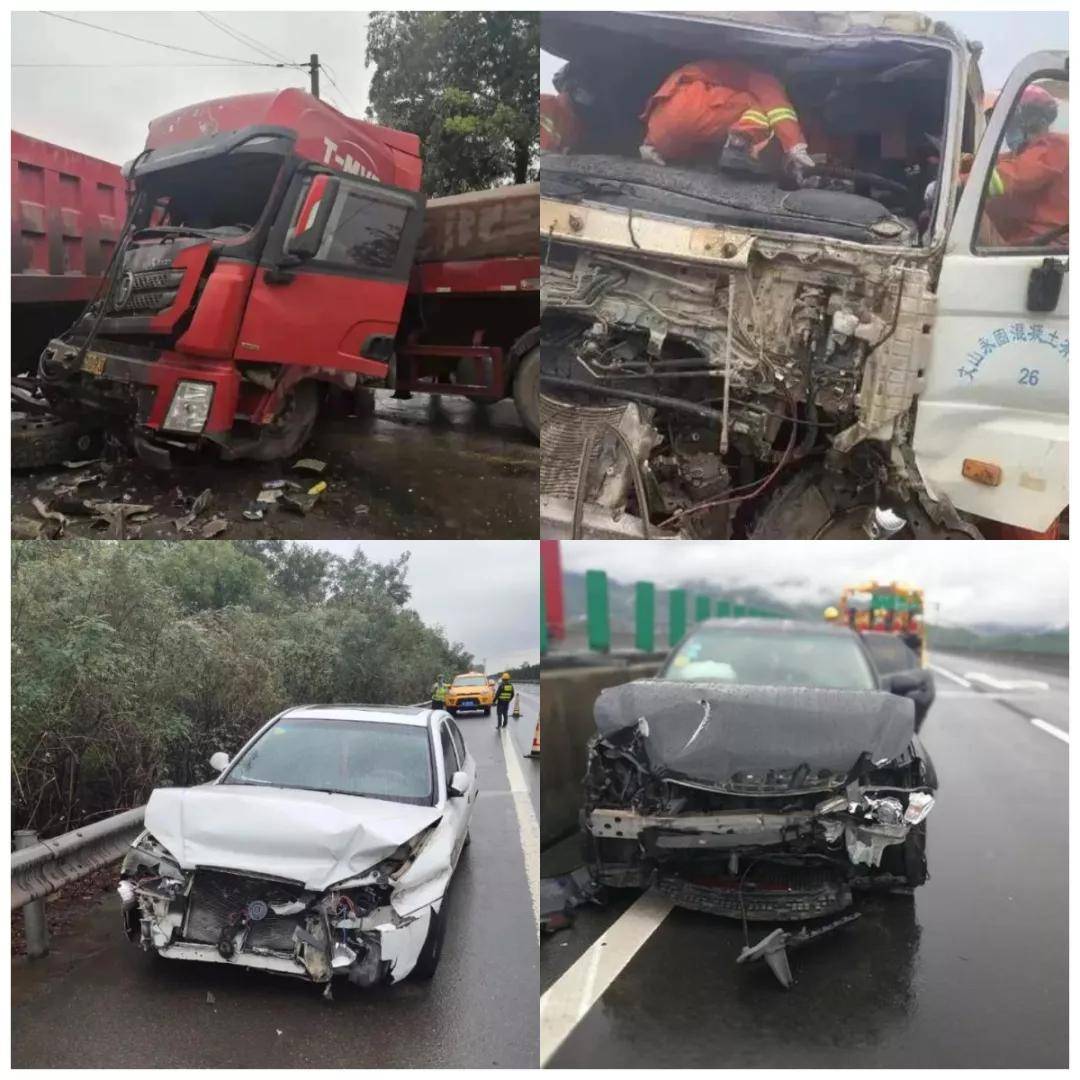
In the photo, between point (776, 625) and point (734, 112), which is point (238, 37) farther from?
point (776, 625)

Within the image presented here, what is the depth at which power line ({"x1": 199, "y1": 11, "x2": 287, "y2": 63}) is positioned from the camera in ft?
10.7

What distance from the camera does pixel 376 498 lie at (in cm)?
395

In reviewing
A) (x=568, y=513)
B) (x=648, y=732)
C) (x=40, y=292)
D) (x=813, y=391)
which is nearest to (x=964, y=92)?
(x=813, y=391)

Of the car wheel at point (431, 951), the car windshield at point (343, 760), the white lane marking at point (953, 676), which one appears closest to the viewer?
the car wheel at point (431, 951)

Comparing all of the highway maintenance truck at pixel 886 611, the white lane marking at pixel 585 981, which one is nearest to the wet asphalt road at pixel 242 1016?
the white lane marking at pixel 585 981

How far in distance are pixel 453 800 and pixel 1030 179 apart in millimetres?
3273

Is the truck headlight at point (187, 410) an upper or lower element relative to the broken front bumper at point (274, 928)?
upper

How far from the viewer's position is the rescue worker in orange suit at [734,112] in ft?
11.1

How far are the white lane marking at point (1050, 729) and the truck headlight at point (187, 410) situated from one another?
5596 millimetres

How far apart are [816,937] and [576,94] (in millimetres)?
3519

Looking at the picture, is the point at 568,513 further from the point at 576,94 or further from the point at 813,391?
the point at 576,94

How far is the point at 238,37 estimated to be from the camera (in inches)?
134

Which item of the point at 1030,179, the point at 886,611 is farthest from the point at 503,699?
the point at 886,611

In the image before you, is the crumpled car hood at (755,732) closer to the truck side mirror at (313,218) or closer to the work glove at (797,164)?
the work glove at (797,164)
